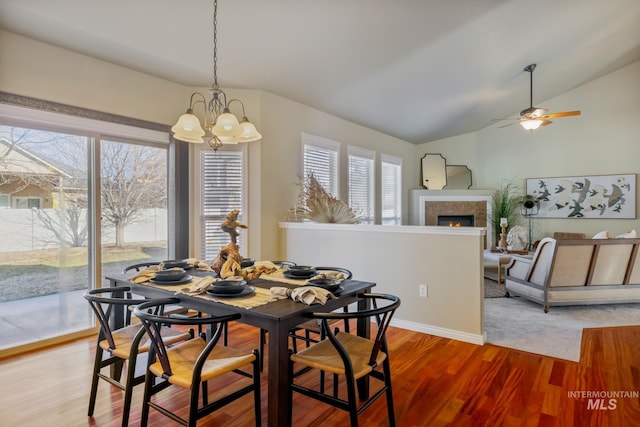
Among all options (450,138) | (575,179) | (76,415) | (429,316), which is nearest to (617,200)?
(575,179)

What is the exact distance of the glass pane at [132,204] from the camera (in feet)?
12.2

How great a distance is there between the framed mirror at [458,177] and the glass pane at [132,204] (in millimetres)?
6640

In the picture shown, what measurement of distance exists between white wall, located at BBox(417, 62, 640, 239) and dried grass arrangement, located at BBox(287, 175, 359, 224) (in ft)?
16.2

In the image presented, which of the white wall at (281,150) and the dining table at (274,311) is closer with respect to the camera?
the dining table at (274,311)

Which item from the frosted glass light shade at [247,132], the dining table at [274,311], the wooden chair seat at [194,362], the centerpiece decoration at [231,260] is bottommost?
the wooden chair seat at [194,362]

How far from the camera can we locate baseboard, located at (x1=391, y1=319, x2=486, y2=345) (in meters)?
3.39

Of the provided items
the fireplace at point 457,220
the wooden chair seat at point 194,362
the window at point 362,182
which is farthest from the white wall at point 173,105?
the fireplace at point 457,220

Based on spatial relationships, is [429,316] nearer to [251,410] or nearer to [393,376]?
Result: [393,376]

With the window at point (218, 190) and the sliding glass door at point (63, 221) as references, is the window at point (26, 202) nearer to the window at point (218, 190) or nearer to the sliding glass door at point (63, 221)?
the sliding glass door at point (63, 221)


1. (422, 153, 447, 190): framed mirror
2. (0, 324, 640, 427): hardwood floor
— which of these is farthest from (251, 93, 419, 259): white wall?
(422, 153, 447, 190): framed mirror

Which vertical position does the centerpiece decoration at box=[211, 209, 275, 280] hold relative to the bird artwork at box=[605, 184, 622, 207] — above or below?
below

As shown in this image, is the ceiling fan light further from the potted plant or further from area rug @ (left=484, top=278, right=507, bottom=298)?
area rug @ (left=484, top=278, right=507, bottom=298)

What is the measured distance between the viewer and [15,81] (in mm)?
2965

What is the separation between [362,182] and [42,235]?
15.1 feet
